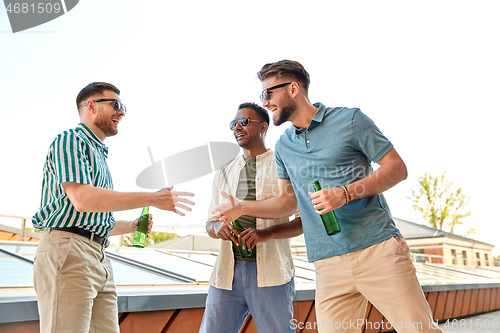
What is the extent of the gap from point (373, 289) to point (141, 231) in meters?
1.39

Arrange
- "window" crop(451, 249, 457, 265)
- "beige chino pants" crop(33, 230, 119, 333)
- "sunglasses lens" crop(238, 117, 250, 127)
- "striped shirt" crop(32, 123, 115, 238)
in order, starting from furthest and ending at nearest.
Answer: "window" crop(451, 249, 457, 265) → "sunglasses lens" crop(238, 117, 250, 127) → "striped shirt" crop(32, 123, 115, 238) → "beige chino pants" crop(33, 230, 119, 333)

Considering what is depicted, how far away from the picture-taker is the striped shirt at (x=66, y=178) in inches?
60.1

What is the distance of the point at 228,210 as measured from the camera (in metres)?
2.00

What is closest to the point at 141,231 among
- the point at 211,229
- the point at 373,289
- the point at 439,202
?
the point at 211,229

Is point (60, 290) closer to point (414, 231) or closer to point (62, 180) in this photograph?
point (62, 180)

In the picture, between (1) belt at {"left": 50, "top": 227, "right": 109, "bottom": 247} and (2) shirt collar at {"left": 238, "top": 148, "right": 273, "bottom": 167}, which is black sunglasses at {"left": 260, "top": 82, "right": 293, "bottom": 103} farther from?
(1) belt at {"left": 50, "top": 227, "right": 109, "bottom": 247}

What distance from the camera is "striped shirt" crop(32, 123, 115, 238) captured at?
1.53 m

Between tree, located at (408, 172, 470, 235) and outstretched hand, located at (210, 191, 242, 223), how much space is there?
2099 cm

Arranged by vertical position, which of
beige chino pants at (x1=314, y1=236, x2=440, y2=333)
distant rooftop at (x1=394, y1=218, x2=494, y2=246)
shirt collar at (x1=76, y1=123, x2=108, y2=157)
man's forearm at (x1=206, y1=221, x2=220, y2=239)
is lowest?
distant rooftop at (x1=394, y1=218, x2=494, y2=246)

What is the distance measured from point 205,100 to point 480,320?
19.6ft

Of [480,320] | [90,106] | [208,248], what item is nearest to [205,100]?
[90,106]

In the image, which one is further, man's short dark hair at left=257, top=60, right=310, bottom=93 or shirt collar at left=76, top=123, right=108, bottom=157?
man's short dark hair at left=257, top=60, right=310, bottom=93

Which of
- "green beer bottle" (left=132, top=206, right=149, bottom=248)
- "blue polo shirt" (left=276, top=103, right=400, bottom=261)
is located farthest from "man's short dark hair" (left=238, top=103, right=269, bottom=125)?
"green beer bottle" (left=132, top=206, right=149, bottom=248)

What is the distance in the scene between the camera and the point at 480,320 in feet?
19.5
